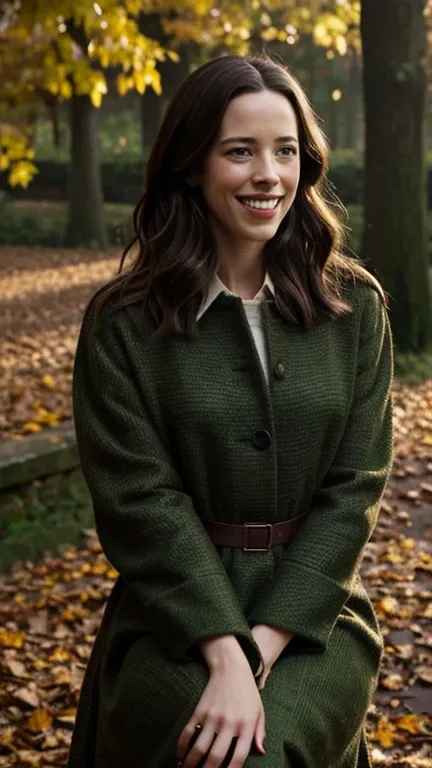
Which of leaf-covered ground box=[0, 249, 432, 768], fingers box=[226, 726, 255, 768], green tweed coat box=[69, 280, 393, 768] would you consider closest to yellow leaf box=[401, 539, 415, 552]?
leaf-covered ground box=[0, 249, 432, 768]

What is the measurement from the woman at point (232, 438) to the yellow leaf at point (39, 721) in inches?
55.4

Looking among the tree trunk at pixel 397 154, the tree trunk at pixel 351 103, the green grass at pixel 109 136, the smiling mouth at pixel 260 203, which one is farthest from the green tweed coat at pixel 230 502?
the tree trunk at pixel 351 103

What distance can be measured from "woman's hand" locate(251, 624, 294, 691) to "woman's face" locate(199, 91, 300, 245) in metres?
0.84

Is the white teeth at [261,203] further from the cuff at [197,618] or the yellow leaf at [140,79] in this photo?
the yellow leaf at [140,79]

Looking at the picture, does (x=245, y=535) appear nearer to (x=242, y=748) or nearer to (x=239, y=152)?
(x=242, y=748)

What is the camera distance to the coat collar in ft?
8.74

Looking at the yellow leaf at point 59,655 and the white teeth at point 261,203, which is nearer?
the white teeth at point 261,203

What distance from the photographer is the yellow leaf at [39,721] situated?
412cm

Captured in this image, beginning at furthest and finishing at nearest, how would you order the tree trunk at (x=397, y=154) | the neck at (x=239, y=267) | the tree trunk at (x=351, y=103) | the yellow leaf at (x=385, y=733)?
the tree trunk at (x=351, y=103) → the tree trunk at (x=397, y=154) → the yellow leaf at (x=385, y=733) → the neck at (x=239, y=267)

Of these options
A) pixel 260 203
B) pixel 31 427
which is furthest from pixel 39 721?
pixel 31 427

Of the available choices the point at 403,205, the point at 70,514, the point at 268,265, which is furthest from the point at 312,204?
the point at 403,205

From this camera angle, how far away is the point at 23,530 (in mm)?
5801

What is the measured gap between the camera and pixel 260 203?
2609 mm

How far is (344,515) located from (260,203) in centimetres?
70
